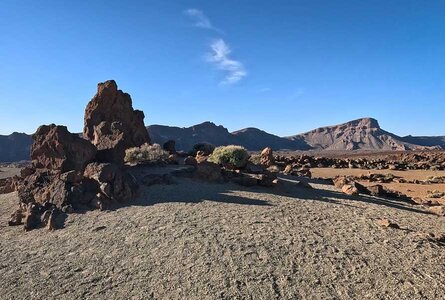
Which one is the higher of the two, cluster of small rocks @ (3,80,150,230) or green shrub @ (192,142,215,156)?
green shrub @ (192,142,215,156)

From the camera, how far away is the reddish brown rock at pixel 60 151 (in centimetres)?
1738

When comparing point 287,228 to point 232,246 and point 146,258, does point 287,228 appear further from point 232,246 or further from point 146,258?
point 146,258

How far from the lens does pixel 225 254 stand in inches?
394

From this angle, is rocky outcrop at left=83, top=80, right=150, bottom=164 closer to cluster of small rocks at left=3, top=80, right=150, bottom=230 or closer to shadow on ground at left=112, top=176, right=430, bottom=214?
cluster of small rocks at left=3, top=80, right=150, bottom=230

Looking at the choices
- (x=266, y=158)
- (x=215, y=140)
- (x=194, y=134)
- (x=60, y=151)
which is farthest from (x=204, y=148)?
(x=194, y=134)

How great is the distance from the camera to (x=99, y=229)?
12070mm

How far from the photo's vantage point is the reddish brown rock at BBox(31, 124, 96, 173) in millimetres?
17375

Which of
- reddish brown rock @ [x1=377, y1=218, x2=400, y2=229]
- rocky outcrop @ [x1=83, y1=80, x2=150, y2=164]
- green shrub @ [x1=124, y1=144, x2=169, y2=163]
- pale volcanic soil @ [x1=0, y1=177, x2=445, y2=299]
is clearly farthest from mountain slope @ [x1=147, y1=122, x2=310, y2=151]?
reddish brown rock @ [x1=377, y1=218, x2=400, y2=229]

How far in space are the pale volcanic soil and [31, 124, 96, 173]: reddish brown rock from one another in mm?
3514

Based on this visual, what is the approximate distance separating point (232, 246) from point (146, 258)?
2108mm

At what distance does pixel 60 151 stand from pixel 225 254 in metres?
10.3

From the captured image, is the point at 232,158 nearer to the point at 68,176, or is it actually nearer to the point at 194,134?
the point at 68,176

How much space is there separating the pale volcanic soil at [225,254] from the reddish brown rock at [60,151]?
138 inches

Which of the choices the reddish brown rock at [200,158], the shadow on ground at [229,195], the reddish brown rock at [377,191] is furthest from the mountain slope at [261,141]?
the shadow on ground at [229,195]
